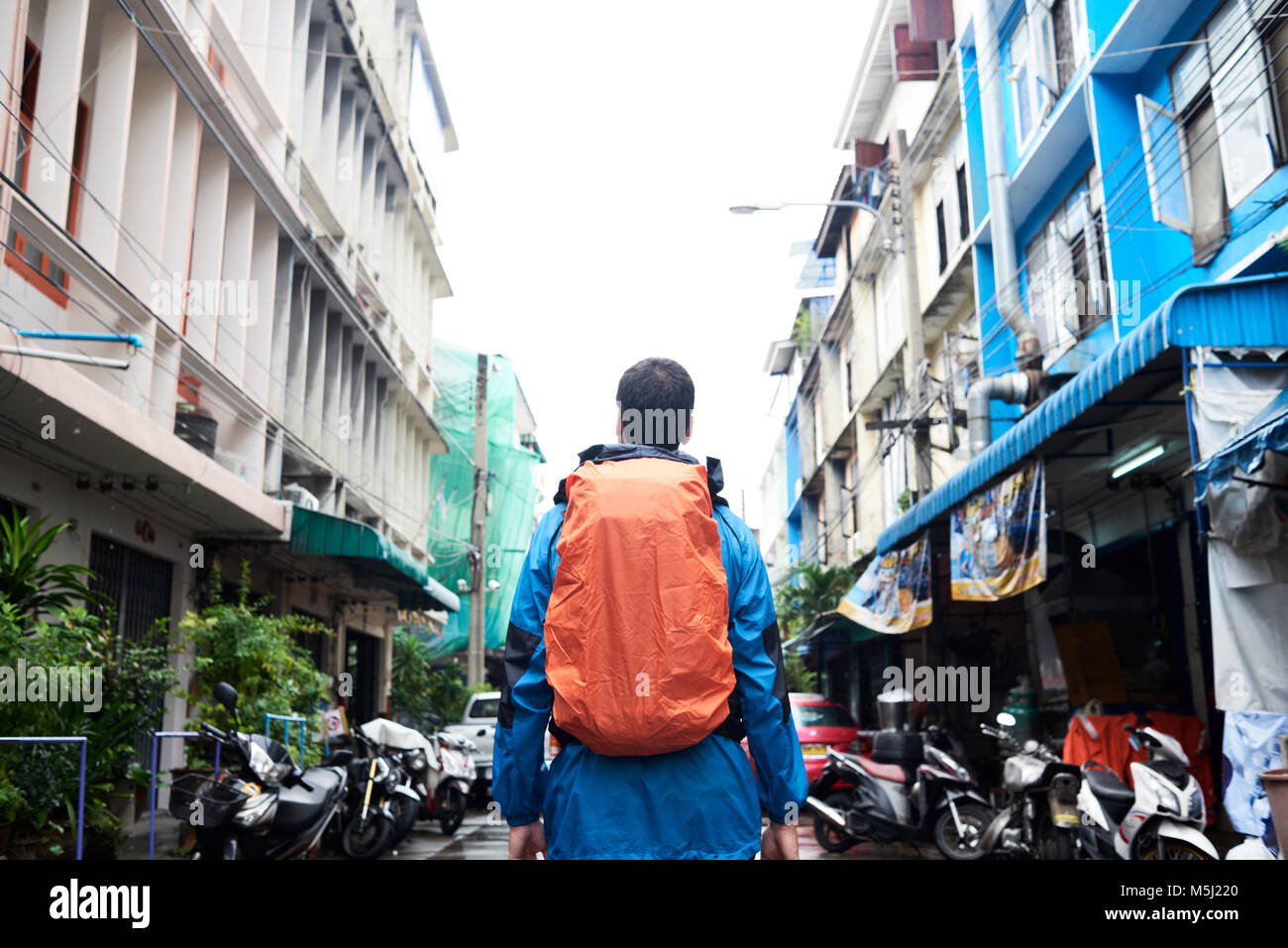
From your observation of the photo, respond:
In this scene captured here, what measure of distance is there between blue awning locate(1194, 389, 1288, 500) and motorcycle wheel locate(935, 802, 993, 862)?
151 inches

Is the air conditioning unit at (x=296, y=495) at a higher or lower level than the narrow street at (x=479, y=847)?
higher

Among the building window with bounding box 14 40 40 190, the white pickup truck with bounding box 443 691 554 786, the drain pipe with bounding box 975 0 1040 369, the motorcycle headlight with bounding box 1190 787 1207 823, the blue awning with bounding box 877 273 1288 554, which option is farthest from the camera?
the white pickup truck with bounding box 443 691 554 786

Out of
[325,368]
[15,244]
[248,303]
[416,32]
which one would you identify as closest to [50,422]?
[15,244]

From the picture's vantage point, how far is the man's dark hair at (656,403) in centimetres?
244

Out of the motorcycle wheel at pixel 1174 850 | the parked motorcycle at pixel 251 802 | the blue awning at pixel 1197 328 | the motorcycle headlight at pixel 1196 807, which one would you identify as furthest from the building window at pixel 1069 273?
the parked motorcycle at pixel 251 802

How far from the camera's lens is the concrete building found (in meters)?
8.38

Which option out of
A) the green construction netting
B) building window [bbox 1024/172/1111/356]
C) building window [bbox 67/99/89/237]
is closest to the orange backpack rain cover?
building window [bbox 67/99/89/237]

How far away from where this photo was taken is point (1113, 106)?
11.2m

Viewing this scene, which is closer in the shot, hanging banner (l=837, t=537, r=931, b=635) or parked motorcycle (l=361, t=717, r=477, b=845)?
parked motorcycle (l=361, t=717, r=477, b=845)

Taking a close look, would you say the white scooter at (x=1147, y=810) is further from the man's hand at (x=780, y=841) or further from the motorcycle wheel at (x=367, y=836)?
the motorcycle wheel at (x=367, y=836)

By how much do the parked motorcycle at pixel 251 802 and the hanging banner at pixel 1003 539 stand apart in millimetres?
5958

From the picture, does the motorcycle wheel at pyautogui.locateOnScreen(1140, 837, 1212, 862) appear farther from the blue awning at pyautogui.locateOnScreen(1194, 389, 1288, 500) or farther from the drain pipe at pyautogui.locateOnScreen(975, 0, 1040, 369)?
the drain pipe at pyautogui.locateOnScreen(975, 0, 1040, 369)
